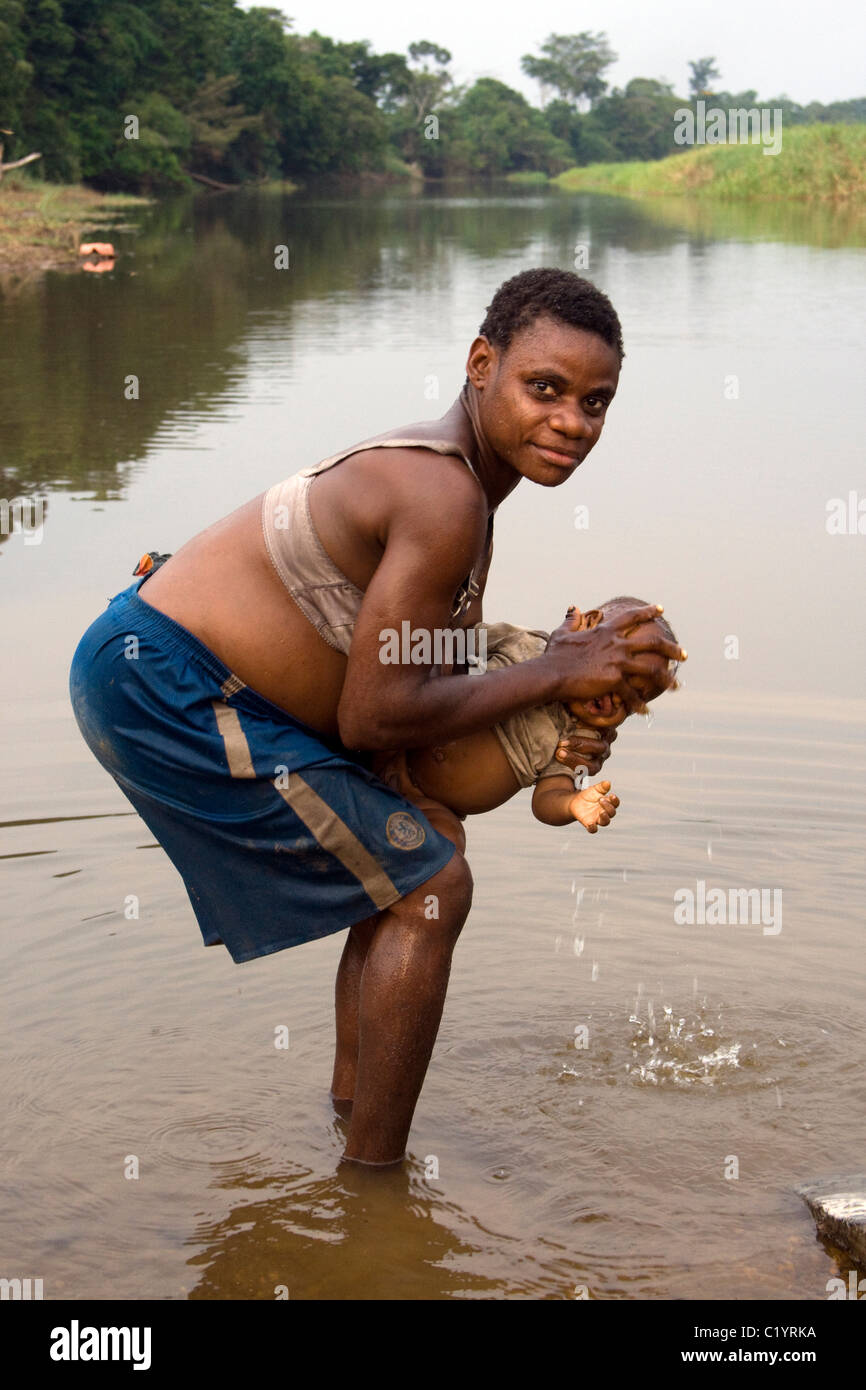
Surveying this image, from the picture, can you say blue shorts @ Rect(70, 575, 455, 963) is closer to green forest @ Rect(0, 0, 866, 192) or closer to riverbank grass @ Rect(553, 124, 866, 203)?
green forest @ Rect(0, 0, 866, 192)

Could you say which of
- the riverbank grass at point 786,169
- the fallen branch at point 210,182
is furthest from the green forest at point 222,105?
the riverbank grass at point 786,169

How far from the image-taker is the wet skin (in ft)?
8.65

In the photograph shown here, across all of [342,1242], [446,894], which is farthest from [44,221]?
[342,1242]

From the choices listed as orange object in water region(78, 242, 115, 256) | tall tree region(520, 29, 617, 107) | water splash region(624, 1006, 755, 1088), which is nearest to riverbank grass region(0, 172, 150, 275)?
orange object in water region(78, 242, 115, 256)

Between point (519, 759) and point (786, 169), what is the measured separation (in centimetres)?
3801

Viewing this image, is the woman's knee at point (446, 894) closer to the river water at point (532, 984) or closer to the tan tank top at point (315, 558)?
the tan tank top at point (315, 558)

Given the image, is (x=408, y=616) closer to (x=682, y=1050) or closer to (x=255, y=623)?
(x=255, y=623)

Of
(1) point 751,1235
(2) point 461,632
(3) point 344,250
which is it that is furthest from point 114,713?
(3) point 344,250

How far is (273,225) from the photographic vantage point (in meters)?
33.7

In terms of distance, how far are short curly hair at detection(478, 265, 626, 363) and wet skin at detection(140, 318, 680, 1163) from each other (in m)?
0.02

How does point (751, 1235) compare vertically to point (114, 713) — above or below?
below

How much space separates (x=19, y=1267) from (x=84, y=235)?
26.3 meters
